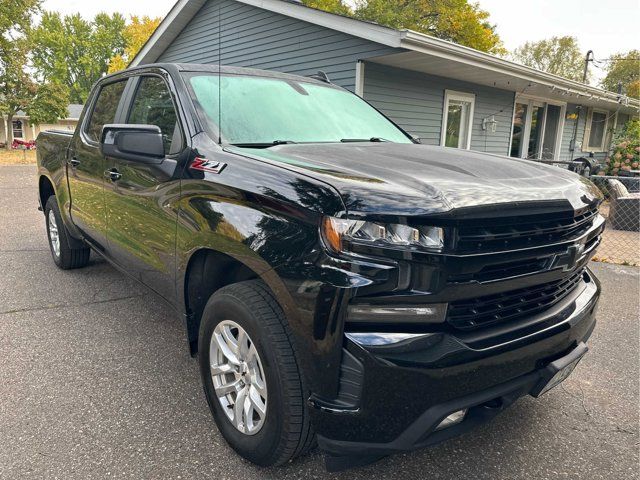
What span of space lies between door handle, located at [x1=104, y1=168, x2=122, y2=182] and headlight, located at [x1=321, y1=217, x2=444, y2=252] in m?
2.00

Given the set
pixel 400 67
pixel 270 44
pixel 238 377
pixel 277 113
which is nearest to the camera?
pixel 238 377

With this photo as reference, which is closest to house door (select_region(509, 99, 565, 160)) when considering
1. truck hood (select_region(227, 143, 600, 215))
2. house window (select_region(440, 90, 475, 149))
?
house window (select_region(440, 90, 475, 149))

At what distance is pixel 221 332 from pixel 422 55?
24.5 ft

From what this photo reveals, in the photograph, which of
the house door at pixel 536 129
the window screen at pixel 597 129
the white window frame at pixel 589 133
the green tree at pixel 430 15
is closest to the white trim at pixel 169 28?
the house door at pixel 536 129

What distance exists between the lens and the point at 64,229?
4613mm

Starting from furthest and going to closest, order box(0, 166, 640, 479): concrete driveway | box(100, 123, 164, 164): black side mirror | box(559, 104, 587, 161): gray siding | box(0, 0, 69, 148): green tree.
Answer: box(0, 0, 69, 148): green tree, box(559, 104, 587, 161): gray siding, box(100, 123, 164, 164): black side mirror, box(0, 166, 640, 479): concrete driveway

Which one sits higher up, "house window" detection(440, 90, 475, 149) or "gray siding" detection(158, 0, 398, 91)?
"gray siding" detection(158, 0, 398, 91)

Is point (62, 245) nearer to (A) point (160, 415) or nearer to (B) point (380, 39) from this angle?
(A) point (160, 415)

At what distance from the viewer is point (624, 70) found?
51812 millimetres

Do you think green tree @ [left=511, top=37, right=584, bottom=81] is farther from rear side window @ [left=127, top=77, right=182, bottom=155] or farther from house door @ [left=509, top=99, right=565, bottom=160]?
rear side window @ [left=127, top=77, right=182, bottom=155]

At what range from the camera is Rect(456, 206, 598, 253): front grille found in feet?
5.61

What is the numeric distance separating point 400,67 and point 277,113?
765 cm

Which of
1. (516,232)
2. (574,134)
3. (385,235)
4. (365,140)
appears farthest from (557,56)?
(385,235)

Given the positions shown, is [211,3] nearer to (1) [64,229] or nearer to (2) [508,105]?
(2) [508,105]
